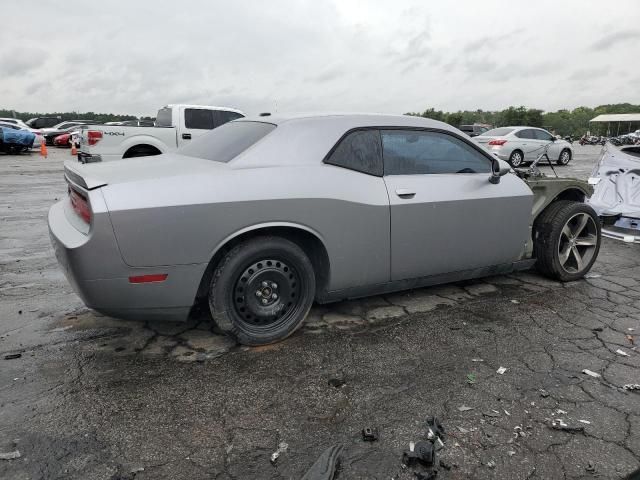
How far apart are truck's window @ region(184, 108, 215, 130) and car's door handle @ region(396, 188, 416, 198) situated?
334 inches

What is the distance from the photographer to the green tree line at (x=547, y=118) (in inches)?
2527

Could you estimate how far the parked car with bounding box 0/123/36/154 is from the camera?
21.1 m

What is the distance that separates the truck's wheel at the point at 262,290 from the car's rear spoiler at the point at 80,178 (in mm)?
859

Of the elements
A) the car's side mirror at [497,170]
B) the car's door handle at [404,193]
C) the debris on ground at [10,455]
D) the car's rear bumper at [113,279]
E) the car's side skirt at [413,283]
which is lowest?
the debris on ground at [10,455]

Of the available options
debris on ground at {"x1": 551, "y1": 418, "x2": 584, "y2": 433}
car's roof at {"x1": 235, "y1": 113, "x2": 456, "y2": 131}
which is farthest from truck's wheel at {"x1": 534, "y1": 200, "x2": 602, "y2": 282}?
debris on ground at {"x1": 551, "y1": 418, "x2": 584, "y2": 433}

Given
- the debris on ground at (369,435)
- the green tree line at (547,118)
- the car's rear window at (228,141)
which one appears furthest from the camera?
the green tree line at (547,118)

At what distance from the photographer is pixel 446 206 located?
3.67 meters

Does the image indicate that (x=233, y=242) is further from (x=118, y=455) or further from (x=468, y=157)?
(x=468, y=157)

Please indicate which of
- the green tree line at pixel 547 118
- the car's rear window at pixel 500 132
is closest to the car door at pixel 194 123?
the car's rear window at pixel 500 132

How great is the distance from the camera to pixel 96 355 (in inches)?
121

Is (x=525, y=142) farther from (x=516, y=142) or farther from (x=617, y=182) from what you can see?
(x=617, y=182)

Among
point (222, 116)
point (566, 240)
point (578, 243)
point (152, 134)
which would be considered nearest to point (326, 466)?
point (566, 240)

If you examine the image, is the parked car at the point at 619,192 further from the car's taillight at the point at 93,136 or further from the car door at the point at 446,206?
the car's taillight at the point at 93,136

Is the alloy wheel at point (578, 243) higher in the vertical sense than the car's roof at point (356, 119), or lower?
lower
